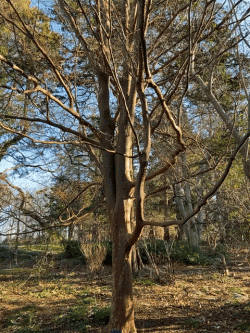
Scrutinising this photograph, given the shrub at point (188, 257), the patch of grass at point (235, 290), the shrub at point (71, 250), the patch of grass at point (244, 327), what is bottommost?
the patch of grass at point (244, 327)

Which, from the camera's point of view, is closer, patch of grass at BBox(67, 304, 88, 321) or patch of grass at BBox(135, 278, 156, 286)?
patch of grass at BBox(67, 304, 88, 321)

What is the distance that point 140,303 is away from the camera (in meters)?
4.92

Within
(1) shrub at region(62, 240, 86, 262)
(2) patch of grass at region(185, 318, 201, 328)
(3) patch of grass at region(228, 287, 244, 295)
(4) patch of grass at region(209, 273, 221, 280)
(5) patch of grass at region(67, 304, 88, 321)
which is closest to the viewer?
(2) patch of grass at region(185, 318, 201, 328)

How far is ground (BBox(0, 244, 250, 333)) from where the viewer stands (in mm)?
3967

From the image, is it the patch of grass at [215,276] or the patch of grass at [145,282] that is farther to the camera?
the patch of grass at [215,276]

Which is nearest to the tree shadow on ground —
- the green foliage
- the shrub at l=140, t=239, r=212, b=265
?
the green foliage

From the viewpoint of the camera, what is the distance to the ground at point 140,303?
3967mm

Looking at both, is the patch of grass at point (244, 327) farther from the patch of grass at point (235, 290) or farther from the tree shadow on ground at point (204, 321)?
the patch of grass at point (235, 290)

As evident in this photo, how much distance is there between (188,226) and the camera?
12594mm

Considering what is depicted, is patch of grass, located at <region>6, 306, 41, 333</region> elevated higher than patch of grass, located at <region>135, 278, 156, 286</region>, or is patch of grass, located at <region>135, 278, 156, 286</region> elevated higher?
patch of grass, located at <region>135, 278, 156, 286</region>

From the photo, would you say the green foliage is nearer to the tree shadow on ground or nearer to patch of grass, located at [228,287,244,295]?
the tree shadow on ground

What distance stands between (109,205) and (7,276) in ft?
20.7

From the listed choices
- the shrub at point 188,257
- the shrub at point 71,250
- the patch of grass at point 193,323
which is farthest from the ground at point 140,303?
the shrub at point 71,250

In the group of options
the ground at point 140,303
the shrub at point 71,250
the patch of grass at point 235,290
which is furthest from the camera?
the shrub at point 71,250
